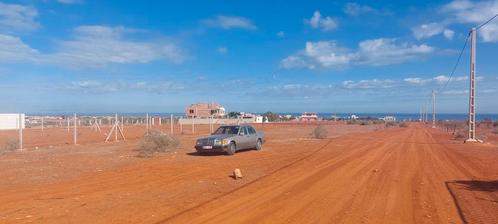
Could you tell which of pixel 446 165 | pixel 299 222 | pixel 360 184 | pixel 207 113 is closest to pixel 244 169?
pixel 360 184

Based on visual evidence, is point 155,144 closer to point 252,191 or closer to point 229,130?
point 229,130

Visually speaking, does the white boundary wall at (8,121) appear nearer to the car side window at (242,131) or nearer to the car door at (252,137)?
the car door at (252,137)

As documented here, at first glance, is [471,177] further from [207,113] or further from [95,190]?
[207,113]

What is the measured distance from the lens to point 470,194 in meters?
12.6

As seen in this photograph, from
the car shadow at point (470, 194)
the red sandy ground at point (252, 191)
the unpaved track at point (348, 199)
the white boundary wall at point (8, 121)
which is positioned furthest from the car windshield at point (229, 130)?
the white boundary wall at point (8, 121)

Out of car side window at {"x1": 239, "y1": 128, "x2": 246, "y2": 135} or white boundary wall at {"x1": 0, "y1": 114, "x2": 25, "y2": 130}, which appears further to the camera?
white boundary wall at {"x1": 0, "y1": 114, "x2": 25, "y2": 130}

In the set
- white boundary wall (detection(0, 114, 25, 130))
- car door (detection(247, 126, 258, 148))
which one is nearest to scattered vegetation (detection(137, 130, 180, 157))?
car door (detection(247, 126, 258, 148))

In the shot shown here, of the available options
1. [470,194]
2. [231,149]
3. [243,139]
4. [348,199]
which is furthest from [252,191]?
[243,139]

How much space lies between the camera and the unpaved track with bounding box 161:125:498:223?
9.62 m

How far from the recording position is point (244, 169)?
18.4m

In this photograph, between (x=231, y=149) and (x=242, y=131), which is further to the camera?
(x=242, y=131)

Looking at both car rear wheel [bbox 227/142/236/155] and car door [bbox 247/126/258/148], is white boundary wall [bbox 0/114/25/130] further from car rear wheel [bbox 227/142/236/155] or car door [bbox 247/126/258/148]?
car rear wheel [bbox 227/142/236/155]

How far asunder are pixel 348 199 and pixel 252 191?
8.11ft

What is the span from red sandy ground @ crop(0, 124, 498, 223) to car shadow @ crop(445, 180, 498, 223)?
1.0 inches
